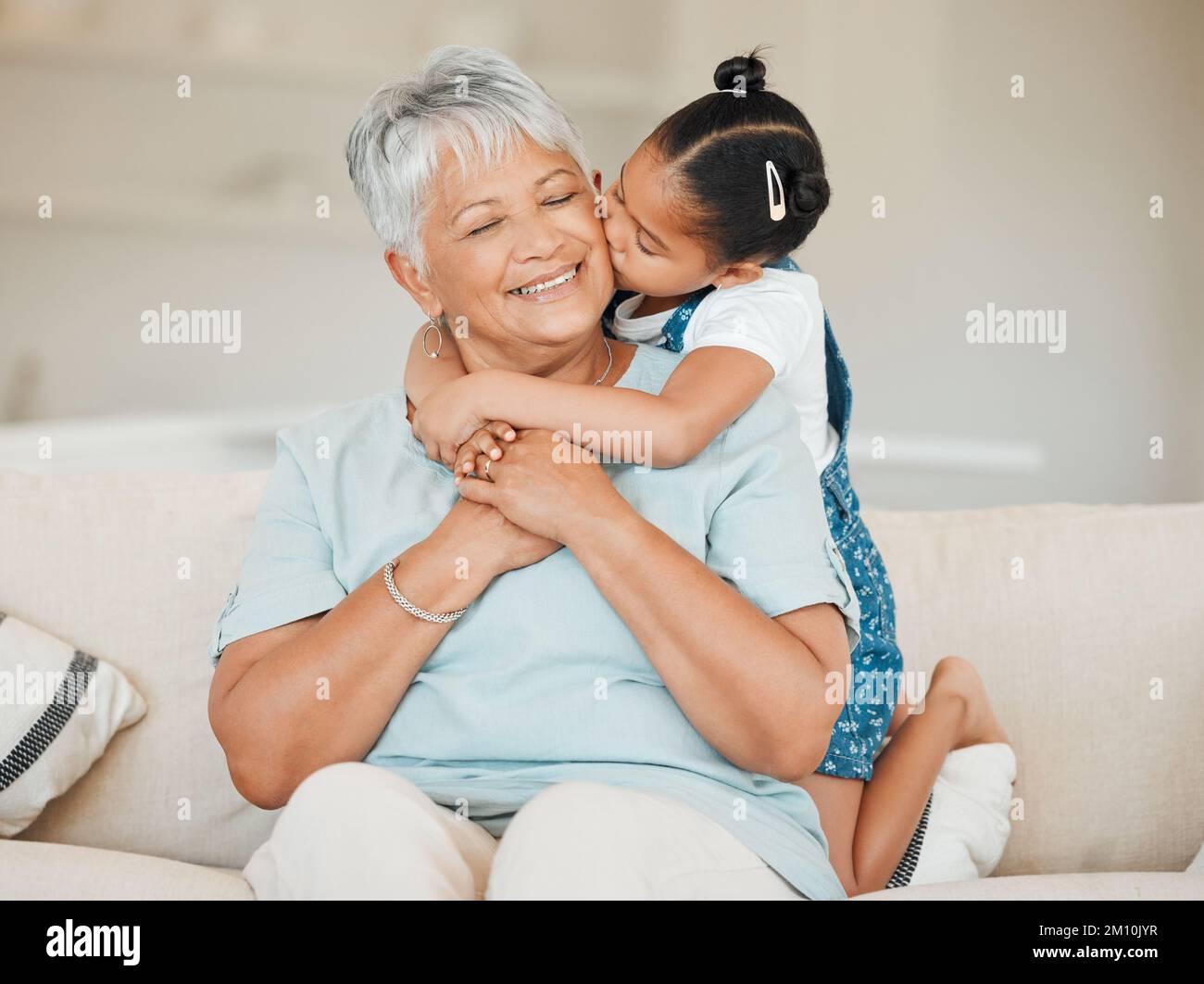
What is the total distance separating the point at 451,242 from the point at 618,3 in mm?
2912

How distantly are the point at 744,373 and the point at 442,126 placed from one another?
466 millimetres

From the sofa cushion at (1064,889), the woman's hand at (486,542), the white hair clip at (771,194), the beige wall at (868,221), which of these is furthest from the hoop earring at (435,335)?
the beige wall at (868,221)

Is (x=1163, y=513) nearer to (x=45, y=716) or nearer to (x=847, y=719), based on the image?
(x=847, y=719)

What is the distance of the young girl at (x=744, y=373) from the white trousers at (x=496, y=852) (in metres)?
0.41

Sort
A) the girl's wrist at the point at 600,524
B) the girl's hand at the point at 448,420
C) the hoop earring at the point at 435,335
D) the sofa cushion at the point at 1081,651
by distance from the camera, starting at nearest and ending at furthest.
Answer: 1. the girl's wrist at the point at 600,524
2. the girl's hand at the point at 448,420
3. the hoop earring at the point at 435,335
4. the sofa cushion at the point at 1081,651

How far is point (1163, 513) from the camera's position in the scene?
1.93 meters

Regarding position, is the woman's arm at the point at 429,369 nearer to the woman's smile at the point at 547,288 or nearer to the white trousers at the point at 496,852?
the woman's smile at the point at 547,288

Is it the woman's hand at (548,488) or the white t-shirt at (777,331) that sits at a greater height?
the white t-shirt at (777,331)

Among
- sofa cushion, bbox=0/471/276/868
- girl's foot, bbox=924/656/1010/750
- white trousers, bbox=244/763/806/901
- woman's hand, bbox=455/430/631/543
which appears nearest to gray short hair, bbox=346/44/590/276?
woman's hand, bbox=455/430/631/543

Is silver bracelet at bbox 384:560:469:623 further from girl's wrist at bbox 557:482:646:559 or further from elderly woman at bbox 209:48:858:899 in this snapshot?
girl's wrist at bbox 557:482:646:559

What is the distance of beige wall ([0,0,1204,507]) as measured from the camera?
3932 millimetres

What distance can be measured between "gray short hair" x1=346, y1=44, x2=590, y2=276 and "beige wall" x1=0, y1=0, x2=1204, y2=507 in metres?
2.53

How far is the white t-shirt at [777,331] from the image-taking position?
1.49m
